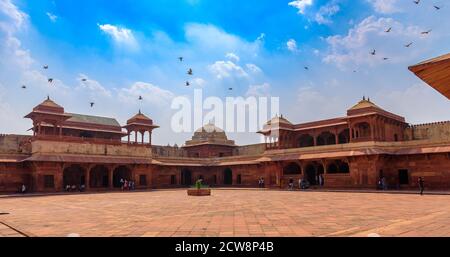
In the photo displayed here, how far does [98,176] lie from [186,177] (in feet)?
35.1

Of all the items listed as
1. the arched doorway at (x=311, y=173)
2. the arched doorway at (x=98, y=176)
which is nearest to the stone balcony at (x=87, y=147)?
the arched doorway at (x=98, y=176)

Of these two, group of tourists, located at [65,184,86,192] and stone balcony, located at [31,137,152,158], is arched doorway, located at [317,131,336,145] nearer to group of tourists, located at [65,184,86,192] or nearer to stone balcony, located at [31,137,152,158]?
stone balcony, located at [31,137,152,158]

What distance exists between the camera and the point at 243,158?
37812 mm

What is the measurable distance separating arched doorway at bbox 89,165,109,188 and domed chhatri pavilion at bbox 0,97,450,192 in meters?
0.08

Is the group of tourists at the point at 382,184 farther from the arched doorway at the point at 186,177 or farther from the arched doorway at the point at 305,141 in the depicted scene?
the arched doorway at the point at 186,177

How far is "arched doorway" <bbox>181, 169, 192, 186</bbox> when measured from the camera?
1578 inches

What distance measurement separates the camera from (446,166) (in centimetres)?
2420

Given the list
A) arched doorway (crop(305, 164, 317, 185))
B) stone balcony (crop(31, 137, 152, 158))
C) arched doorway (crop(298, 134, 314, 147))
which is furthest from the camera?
arched doorway (crop(298, 134, 314, 147))

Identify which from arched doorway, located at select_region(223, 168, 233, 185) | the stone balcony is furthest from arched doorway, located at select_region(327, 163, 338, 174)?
the stone balcony

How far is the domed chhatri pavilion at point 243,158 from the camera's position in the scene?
26422 mm

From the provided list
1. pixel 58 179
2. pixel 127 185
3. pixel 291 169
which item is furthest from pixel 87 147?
pixel 291 169
